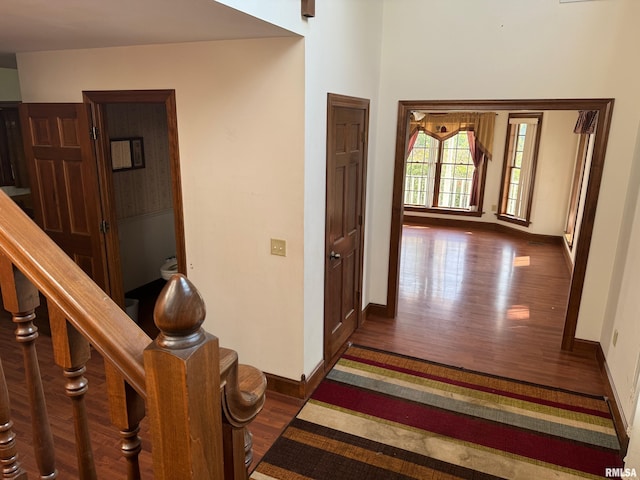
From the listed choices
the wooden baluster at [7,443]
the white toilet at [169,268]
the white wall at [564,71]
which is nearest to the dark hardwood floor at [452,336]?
the white toilet at [169,268]

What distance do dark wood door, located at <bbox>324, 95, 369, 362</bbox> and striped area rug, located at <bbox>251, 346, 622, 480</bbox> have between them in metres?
0.47

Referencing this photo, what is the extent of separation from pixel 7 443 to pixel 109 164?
122 inches

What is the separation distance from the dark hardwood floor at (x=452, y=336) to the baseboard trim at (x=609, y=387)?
0.22 ft

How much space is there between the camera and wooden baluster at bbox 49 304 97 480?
82 centimetres

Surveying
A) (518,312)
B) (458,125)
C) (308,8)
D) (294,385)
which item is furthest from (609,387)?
(458,125)

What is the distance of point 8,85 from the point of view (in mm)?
4980

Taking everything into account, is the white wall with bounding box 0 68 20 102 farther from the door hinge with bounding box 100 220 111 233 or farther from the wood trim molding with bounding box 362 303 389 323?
the wood trim molding with bounding box 362 303 389 323

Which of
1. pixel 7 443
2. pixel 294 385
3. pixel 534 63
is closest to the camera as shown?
pixel 7 443

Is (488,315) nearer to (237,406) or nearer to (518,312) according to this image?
(518,312)

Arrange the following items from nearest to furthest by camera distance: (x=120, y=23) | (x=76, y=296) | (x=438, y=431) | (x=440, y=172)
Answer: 1. (x=76, y=296)
2. (x=120, y=23)
3. (x=438, y=431)
4. (x=440, y=172)

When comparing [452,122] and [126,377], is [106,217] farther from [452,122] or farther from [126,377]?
[452,122]

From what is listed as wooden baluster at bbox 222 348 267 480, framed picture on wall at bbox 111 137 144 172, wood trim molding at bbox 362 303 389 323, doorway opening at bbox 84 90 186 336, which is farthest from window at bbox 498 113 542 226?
wooden baluster at bbox 222 348 267 480

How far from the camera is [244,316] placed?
11.1 ft

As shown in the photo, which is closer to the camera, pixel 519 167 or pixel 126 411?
pixel 126 411
